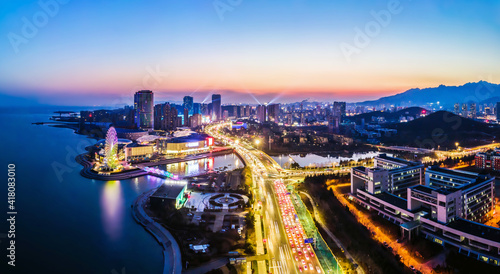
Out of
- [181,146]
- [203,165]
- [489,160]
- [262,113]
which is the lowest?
[203,165]

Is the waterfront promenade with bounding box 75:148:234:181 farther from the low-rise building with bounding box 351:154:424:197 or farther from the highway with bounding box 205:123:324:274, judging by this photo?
the low-rise building with bounding box 351:154:424:197

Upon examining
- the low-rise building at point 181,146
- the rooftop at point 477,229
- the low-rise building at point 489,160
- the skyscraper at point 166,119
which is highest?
the skyscraper at point 166,119

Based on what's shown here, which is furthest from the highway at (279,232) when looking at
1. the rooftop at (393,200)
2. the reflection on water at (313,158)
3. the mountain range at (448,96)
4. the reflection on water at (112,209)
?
the mountain range at (448,96)

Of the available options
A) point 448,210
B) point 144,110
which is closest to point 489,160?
point 448,210

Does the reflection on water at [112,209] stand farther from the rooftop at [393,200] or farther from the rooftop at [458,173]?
the rooftop at [458,173]

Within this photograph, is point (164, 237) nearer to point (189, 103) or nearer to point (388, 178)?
point (388, 178)

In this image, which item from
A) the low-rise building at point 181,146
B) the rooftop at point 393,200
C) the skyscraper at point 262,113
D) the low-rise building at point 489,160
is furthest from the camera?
the skyscraper at point 262,113

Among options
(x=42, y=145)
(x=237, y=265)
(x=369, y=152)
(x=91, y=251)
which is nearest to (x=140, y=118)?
(x=42, y=145)
